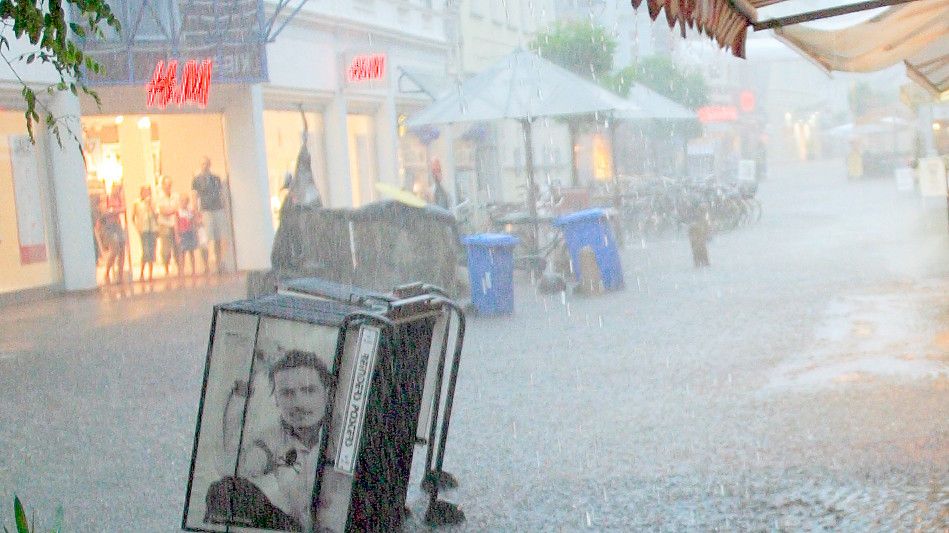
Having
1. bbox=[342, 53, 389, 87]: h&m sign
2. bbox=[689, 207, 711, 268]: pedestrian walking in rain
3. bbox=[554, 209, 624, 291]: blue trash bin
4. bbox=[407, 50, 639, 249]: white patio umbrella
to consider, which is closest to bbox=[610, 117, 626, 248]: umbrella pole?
bbox=[689, 207, 711, 268]: pedestrian walking in rain

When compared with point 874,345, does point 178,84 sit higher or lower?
higher

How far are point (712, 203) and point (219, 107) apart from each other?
10.5 metres

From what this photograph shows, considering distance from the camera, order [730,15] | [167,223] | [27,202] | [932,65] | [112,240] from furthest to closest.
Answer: [167,223]
[112,240]
[27,202]
[932,65]
[730,15]

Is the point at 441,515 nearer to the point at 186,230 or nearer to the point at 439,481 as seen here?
the point at 439,481

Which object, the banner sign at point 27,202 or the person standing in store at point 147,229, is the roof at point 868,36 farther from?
the person standing in store at point 147,229

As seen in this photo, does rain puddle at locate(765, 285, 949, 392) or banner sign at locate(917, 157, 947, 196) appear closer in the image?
rain puddle at locate(765, 285, 949, 392)

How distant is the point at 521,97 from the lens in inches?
789

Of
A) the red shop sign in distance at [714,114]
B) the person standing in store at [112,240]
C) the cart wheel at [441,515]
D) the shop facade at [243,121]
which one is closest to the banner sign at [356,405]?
the cart wheel at [441,515]

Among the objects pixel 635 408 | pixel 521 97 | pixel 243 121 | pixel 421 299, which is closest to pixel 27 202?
pixel 243 121

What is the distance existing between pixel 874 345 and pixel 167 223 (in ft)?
48.6

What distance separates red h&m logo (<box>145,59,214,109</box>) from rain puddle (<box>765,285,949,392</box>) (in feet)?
35.1

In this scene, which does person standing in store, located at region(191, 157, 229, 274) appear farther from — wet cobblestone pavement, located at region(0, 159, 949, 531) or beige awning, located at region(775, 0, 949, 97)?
beige awning, located at region(775, 0, 949, 97)

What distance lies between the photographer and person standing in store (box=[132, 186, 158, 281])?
76.9 ft

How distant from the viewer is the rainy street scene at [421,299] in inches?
232
